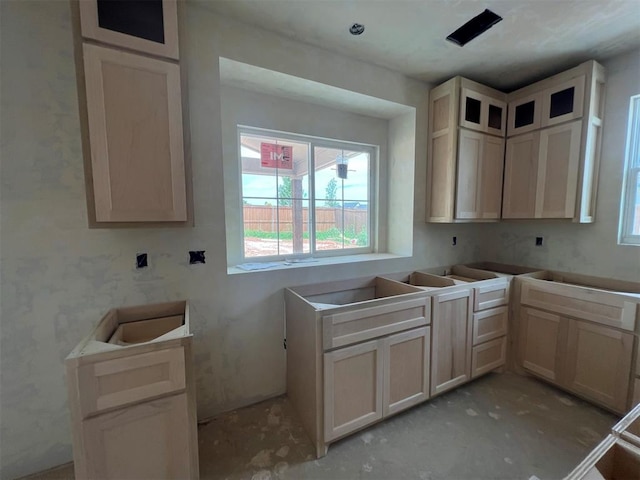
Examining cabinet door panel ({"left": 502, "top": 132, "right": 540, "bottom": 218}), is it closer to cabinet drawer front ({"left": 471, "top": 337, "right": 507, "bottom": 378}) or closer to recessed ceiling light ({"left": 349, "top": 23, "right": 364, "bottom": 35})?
cabinet drawer front ({"left": 471, "top": 337, "right": 507, "bottom": 378})

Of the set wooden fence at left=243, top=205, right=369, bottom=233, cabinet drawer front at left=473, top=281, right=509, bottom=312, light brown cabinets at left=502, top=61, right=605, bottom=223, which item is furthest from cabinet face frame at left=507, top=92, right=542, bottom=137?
wooden fence at left=243, top=205, right=369, bottom=233

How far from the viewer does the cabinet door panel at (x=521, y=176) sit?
2477mm

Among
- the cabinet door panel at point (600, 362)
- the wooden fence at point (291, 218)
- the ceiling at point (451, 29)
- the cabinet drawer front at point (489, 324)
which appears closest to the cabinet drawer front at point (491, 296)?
the cabinet drawer front at point (489, 324)

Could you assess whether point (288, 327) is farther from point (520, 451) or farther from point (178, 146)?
point (520, 451)

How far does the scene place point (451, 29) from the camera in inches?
72.1

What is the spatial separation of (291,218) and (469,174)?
1.68m

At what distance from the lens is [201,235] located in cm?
179

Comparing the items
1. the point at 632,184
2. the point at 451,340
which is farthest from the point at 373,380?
the point at 632,184

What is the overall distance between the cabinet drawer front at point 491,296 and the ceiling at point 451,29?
1871mm

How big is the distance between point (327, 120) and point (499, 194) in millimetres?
1853

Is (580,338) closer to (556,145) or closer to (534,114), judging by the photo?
(556,145)

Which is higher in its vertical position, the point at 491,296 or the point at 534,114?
the point at 534,114

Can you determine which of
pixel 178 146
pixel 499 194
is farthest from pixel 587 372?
pixel 178 146

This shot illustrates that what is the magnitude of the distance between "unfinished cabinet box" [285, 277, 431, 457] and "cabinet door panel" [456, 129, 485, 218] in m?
1.00
